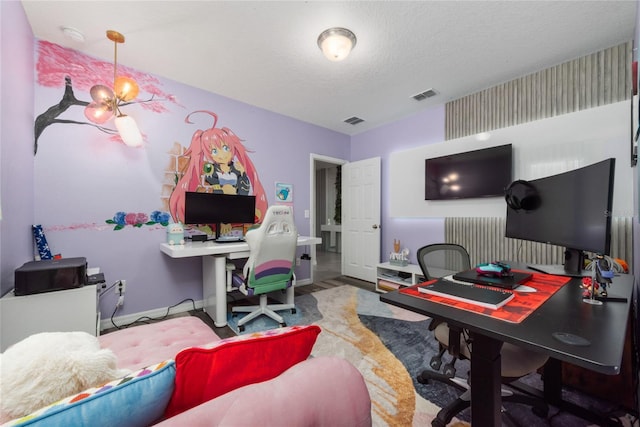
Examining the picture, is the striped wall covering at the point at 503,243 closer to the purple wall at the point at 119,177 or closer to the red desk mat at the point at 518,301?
the red desk mat at the point at 518,301

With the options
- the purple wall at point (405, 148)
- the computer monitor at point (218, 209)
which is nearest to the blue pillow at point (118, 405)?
the computer monitor at point (218, 209)

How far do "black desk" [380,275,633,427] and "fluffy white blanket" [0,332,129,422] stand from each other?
2.96ft

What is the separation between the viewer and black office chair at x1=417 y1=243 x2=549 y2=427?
114 centimetres

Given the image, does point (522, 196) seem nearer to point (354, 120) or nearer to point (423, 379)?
point (423, 379)

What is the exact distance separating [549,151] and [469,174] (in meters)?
0.76

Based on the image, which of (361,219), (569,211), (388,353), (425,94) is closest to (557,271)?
(569,211)

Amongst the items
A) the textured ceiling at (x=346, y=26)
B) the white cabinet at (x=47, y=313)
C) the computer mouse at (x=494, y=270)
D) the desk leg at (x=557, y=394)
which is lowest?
the desk leg at (x=557, y=394)

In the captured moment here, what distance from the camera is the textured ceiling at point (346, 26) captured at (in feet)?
6.33

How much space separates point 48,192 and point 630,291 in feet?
13.2

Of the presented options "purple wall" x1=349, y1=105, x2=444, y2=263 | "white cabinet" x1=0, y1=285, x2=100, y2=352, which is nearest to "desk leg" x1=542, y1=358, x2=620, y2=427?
"purple wall" x1=349, y1=105, x2=444, y2=263

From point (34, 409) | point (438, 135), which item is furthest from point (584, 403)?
point (438, 135)

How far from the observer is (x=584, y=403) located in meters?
1.52

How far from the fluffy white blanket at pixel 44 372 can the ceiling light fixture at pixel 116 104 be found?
7.82 feet

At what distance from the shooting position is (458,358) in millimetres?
1312
